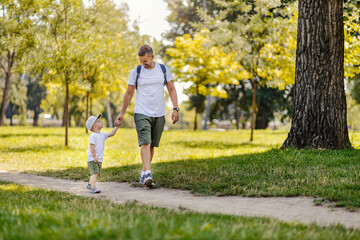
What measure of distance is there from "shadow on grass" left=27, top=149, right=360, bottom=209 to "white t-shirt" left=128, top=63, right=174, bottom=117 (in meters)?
1.44

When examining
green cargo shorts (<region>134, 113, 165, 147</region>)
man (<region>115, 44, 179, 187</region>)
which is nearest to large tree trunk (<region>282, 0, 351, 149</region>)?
man (<region>115, 44, 179, 187</region>)

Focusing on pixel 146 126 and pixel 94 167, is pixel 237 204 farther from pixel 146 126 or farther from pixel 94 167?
pixel 94 167

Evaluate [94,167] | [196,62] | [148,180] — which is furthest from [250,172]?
[196,62]

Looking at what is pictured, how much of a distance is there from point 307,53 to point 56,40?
28.9 ft

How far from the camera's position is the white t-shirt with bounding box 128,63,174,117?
7.26 m

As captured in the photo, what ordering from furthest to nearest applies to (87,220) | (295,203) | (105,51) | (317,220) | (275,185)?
(105,51)
(275,185)
(295,203)
(317,220)
(87,220)

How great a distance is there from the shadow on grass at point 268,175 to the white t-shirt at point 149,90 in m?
1.44

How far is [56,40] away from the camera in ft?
48.9

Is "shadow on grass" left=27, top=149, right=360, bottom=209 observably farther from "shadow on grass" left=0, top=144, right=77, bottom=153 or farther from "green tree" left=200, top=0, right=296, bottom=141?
"green tree" left=200, top=0, right=296, bottom=141

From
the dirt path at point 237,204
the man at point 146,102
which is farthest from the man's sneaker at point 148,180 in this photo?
the dirt path at point 237,204

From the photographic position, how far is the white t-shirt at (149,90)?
7.26 meters

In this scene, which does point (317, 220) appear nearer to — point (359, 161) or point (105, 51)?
point (359, 161)

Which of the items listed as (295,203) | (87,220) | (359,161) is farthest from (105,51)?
(87,220)

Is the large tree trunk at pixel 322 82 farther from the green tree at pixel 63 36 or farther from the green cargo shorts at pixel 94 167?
the green tree at pixel 63 36
